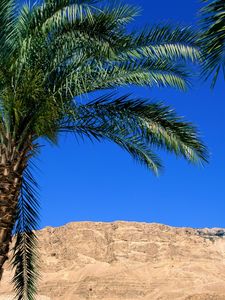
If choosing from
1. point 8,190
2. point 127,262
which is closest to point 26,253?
point 8,190

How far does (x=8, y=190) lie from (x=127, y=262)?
345ft

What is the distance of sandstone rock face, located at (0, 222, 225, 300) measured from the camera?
9975 cm

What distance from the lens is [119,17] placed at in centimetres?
844

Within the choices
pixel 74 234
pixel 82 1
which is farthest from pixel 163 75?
pixel 74 234

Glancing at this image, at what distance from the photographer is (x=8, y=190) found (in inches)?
330

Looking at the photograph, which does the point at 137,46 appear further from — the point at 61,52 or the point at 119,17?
the point at 61,52

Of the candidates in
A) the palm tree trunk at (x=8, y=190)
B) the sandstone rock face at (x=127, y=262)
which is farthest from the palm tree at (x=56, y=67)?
the sandstone rock face at (x=127, y=262)

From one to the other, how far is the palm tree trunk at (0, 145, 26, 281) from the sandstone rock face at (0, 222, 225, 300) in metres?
88.5

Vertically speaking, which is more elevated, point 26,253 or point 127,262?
point 127,262

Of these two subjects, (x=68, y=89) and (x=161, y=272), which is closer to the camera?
(x=68, y=89)

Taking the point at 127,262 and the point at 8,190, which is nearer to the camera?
the point at 8,190

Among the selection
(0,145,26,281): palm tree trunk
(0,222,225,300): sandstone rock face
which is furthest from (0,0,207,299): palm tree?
(0,222,225,300): sandstone rock face

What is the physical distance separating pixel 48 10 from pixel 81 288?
316 ft

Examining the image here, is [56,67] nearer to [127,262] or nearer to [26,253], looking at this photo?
[26,253]
